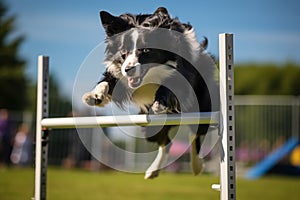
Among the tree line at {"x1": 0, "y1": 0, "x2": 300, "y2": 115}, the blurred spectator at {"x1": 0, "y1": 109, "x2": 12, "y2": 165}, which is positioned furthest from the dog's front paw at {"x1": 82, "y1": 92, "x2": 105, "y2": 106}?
the tree line at {"x1": 0, "y1": 0, "x2": 300, "y2": 115}

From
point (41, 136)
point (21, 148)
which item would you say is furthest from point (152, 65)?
point (21, 148)

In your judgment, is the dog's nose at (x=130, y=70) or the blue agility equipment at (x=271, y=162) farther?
the blue agility equipment at (x=271, y=162)

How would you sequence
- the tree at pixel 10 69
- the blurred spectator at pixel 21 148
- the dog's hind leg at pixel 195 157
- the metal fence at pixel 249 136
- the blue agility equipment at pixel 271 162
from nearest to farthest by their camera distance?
the dog's hind leg at pixel 195 157, the blue agility equipment at pixel 271 162, the metal fence at pixel 249 136, the blurred spectator at pixel 21 148, the tree at pixel 10 69

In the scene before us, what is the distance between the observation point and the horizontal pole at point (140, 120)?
3.24 m

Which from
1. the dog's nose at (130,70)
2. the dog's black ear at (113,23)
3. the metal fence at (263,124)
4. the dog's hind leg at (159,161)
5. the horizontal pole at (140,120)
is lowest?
the metal fence at (263,124)

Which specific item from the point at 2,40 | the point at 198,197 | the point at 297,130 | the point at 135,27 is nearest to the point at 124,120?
the point at 135,27

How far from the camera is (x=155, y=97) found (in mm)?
3750

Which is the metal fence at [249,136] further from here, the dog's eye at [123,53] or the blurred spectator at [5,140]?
the dog's eye at [123,53]

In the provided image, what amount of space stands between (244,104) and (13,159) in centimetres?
733

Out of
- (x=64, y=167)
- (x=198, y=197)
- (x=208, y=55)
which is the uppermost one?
(x=208, y=55)

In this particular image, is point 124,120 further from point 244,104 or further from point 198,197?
point 244,104

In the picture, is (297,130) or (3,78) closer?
(297,130)

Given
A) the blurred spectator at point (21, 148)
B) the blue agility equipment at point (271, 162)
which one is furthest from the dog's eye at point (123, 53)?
the blurred spectator at point (21, 148)

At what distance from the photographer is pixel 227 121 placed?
3.14 metres
